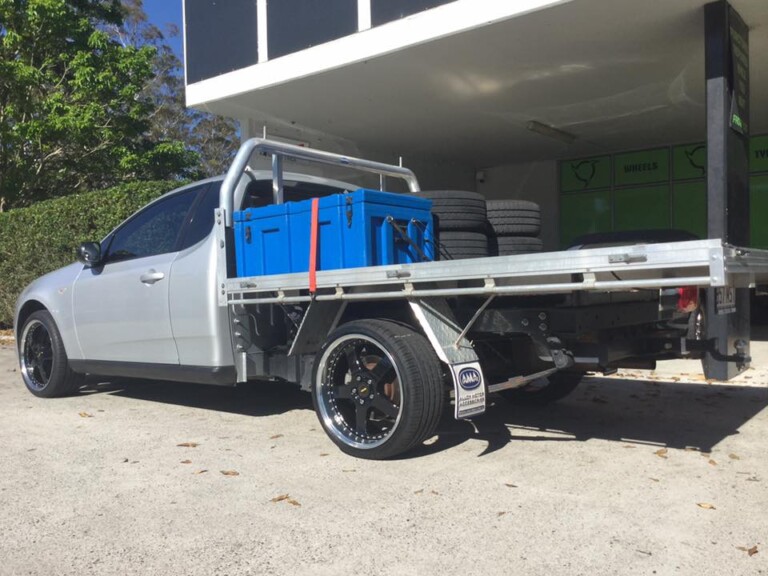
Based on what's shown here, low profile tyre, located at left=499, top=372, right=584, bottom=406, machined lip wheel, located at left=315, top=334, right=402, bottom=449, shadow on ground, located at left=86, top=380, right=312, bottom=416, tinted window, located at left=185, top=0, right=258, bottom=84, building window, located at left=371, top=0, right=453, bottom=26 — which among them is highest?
tinted window, located at left=185, top=0, right=258, bottom=84

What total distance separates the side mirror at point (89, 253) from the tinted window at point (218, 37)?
485 cm

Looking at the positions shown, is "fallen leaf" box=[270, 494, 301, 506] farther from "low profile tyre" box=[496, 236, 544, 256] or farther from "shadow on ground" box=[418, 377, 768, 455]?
"low profile tyre" box=[496, 236, 544, 256]

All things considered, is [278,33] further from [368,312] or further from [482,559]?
[482,559]

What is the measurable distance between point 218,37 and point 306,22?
1.86 metres

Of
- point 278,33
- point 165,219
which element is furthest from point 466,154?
point 165,219

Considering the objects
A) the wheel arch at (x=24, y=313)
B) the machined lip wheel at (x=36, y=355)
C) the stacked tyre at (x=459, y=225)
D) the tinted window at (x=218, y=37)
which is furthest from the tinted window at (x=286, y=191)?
the tinted window at (x=218, y=37)

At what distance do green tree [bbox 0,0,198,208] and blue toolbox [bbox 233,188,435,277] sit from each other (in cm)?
1054

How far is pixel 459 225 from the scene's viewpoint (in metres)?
4.77

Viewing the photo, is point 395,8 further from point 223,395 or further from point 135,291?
point 223,395

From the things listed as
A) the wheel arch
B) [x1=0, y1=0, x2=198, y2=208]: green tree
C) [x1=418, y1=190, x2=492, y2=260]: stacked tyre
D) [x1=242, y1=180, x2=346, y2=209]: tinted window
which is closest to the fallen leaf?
[x1=418, y1=190, x2=492, y2=260]: stacked tyre

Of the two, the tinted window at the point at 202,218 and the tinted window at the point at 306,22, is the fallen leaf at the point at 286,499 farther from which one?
the tinted window at the point at 306,22

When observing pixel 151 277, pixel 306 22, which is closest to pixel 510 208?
pixel 151 277

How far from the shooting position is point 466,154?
14.5m

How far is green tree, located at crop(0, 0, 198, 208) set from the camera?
13695mm
